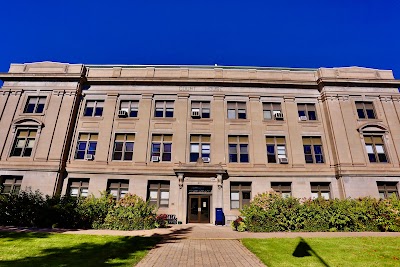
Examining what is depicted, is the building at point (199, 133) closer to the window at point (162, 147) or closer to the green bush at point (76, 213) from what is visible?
the window at point (162, 147)

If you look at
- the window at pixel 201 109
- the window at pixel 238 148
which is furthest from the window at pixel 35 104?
the window at pixel 238 148

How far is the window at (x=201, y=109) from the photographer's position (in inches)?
908

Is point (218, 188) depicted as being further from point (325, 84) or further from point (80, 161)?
point (325, 84)

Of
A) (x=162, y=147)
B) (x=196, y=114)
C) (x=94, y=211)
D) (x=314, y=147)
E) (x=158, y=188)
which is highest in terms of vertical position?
(x=196, y=114)

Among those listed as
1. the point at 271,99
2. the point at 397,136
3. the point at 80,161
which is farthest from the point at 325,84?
the point at 80,161

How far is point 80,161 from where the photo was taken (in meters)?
21.3

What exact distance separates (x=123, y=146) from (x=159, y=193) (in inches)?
222

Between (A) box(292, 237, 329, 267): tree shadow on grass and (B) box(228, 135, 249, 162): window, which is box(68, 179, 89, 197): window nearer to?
(B) box(228, 135, 249, 162): window

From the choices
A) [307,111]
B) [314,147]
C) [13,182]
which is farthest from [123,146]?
[307,111]

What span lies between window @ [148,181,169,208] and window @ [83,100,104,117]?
29.6 feet

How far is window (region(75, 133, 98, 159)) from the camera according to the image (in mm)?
21763

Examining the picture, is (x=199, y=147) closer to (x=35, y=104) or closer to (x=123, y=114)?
(x=123, y=114)

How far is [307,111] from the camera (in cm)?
2366

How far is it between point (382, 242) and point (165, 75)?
21.6 metres
